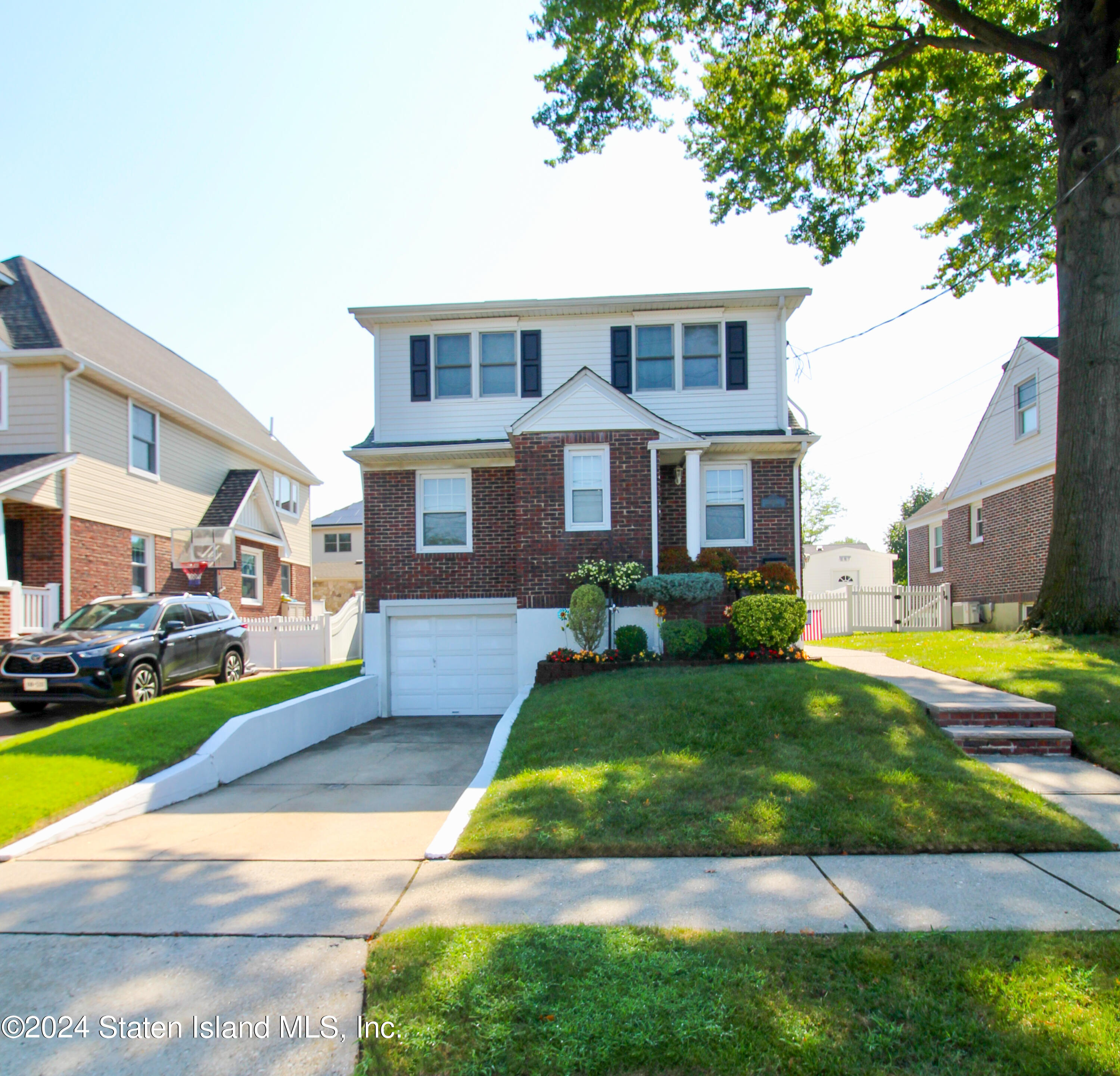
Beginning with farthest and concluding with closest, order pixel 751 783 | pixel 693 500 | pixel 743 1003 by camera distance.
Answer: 1. pixel 693 500
2. pixel 751 783
3. pixel 743 1003

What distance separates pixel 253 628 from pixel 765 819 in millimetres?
16440

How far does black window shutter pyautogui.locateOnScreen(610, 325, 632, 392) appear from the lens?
15289 mm

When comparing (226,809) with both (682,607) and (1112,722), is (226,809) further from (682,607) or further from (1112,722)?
(1112,722)

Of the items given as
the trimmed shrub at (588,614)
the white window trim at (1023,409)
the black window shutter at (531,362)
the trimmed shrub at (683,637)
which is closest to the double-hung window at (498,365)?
the black window shutter at (531,362)

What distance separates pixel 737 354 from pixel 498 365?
4.68 meters

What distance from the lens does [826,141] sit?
1694 cm

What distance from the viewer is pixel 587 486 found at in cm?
1377

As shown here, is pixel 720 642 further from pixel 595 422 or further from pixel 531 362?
pixel 531 362

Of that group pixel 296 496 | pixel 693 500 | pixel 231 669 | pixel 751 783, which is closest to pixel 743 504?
pixel 693 500

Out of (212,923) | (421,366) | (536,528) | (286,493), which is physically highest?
(421,366)

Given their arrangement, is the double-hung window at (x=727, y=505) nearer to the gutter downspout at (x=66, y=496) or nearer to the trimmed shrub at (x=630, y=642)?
the trimmed shrub at (x=630, y=642)

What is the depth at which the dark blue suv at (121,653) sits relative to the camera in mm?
10633

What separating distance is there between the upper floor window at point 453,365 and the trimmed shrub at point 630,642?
5.96 m

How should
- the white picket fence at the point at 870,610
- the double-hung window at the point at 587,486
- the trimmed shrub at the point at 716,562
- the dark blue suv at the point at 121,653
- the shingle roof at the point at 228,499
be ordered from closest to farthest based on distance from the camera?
the dark blue suv at the point at 121,653
the trimmed shrub at the point at 716,562
the double-hung window at the point at 587,486
the shingle roof at the point at 228,499
the white picket fence at the point at 870,610
